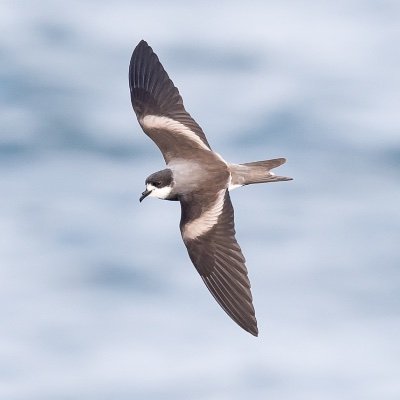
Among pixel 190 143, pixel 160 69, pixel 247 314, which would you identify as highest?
pixel 160 69

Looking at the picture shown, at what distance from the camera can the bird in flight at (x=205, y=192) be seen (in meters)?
10.7

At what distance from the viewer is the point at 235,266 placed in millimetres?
10781

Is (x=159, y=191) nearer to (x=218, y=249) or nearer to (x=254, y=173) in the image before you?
(x=218, y=249)

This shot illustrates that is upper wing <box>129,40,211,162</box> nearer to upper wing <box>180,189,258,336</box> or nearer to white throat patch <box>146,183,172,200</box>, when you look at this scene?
white throat patch <box>146,183,172,200</box>

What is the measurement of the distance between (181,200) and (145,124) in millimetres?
1131

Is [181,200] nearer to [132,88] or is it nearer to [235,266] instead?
[235,266]

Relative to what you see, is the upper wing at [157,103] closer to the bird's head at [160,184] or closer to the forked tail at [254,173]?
the forked tail at [254,173]

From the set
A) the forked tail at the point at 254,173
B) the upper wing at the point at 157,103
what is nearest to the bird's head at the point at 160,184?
the forked tail at the point at 254,173

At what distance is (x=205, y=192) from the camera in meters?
11.1

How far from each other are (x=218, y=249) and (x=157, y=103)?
1756mm

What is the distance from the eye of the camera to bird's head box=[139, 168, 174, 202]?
11055 mm

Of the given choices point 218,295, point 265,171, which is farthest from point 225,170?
point 218,295

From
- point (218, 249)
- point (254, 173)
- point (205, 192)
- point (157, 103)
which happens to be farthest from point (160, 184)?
point (157, 103)

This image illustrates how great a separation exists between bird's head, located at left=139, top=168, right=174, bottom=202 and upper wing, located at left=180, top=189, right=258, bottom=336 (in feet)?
0.53
